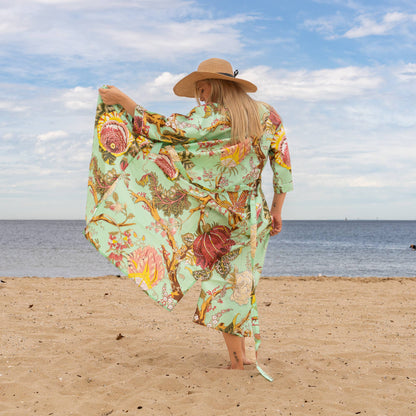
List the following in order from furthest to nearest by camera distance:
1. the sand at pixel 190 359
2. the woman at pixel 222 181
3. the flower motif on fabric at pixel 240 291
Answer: the flower motif on fabric at pixel 240 291, the woman at pixel 222 181, the sand at pixel 190 359

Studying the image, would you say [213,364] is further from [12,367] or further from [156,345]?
[12,367]

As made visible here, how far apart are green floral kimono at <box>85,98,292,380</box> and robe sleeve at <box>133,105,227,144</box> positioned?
26 millimetres

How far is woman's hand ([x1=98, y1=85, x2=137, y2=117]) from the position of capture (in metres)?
3.14

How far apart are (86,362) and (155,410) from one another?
1261mm

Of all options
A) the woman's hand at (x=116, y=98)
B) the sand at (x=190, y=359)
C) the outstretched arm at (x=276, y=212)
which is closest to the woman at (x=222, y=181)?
the woman's hand at (x=116, y=98)

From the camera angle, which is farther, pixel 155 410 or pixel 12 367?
pixel 12 367

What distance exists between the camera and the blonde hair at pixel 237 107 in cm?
313

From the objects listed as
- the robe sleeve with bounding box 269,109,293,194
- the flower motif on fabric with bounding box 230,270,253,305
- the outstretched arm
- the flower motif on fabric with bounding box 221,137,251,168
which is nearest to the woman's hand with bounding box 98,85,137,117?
the flower motif on fabric with bounding box 221,137,251,168

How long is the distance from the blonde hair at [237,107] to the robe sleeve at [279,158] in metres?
0.18

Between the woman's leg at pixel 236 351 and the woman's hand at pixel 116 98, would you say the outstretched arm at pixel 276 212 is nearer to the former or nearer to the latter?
the woman's leg at pixel 236 351

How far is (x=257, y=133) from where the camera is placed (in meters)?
3.21

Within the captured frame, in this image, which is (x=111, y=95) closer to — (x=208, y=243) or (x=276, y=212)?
(x=208, y=243)

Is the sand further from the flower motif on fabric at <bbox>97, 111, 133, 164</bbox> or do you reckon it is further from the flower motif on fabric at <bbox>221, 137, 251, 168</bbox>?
the flower motif on fabric at <bbox>97, 111, 133, 164</bbox>

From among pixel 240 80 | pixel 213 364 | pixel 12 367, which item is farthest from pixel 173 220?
pixel 12 367
